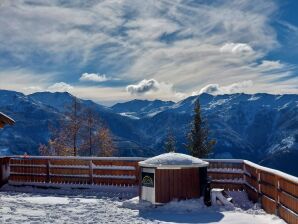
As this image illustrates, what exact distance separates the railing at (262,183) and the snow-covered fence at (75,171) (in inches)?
151

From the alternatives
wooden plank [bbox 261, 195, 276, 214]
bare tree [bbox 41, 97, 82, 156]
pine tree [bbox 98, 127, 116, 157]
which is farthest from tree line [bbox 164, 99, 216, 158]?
wooden plank [bbox 261, 195, 276, 214]

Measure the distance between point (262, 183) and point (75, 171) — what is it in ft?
32.4

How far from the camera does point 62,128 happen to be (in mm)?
50625

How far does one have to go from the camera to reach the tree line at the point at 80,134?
161 ft

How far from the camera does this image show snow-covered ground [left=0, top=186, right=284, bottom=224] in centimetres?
1327

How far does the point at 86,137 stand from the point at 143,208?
37.3 metres

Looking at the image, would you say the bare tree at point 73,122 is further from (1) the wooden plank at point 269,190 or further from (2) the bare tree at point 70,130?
(1) the wooden plank at point 269,190

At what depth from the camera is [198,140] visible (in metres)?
67.4

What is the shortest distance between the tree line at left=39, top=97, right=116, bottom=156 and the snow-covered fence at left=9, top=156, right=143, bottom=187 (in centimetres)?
2439

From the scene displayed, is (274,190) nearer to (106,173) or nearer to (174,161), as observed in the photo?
(174,161)

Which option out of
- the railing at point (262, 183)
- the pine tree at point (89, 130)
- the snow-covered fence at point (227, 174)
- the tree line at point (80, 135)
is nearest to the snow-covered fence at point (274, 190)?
the railing at point (262, 183)

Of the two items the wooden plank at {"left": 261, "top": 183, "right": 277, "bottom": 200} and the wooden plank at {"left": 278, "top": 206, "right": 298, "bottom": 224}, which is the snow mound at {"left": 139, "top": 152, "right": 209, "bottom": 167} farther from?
the wooden plank at {"left": 278, "top": 206, "right": 298, "bottom": 224}

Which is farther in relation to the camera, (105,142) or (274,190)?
(105,142)

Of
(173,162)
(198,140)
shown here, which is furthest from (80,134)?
(173,162)
